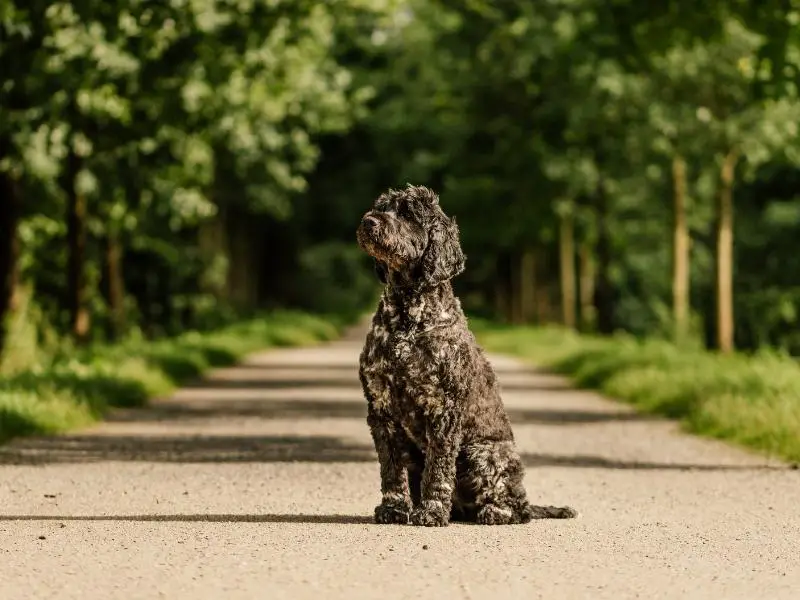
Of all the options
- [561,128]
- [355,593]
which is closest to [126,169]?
[561,128]

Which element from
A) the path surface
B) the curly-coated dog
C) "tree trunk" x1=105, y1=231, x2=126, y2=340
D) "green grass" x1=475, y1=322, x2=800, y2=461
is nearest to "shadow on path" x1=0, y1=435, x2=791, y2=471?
the path surface

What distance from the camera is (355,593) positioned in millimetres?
6582

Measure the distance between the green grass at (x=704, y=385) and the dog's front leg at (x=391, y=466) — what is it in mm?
5303

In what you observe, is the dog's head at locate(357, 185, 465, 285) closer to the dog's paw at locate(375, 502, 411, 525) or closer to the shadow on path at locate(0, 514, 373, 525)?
the dog's paw at locate(375, 502, 411, 525)

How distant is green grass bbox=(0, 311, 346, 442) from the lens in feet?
48.7

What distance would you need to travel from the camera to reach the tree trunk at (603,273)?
35438 millimetres

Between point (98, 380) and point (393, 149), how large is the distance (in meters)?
28.1

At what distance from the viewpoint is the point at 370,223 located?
26.1ft

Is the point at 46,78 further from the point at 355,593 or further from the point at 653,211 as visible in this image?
the point at 653,211

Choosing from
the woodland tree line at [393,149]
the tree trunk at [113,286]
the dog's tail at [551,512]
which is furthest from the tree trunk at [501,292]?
the dog's tail at [551,512]

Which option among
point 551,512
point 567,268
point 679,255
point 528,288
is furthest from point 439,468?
point 528,288

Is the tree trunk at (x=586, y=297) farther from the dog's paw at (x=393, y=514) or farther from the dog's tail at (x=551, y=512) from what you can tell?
the dog's paw at (x=393, y=514)

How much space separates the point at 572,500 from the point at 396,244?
2.92 meters

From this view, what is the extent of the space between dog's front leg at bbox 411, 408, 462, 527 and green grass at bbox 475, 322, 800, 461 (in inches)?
206
